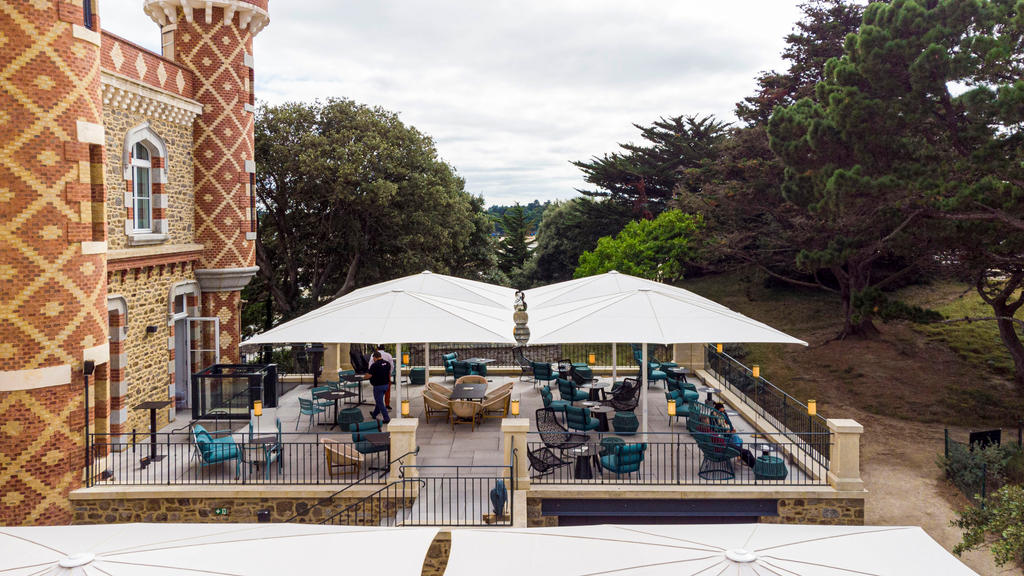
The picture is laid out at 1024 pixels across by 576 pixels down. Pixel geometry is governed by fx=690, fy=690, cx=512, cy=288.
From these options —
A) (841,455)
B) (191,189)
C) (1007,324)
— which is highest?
(191,189)

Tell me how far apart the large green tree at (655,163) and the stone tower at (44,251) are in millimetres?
35913

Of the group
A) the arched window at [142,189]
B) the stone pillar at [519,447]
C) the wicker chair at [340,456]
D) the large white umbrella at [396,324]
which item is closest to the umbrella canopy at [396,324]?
the large white umbrella at [396,324]

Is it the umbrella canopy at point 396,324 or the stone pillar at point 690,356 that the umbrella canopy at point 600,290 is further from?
the stone pillar at point 690,356

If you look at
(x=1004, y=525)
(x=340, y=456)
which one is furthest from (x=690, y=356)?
(x=340, y=456)

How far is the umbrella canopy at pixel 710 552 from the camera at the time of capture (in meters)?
5.96

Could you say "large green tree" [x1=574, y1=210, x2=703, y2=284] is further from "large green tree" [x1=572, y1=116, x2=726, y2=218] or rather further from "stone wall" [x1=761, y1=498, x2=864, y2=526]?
"stone wall" [x1=761, y1=498, x2=864, y2=526]

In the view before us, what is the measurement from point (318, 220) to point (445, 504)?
22.2 m

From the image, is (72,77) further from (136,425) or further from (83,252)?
(136,425)

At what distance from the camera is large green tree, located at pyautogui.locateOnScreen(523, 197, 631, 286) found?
153ft

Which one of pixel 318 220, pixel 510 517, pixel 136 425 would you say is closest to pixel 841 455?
pixel 510 517

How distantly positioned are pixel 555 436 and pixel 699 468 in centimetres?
278

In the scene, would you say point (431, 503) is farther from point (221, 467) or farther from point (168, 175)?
point (168, 175)

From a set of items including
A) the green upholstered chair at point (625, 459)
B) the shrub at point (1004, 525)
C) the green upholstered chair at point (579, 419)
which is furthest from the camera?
the green upholstered chair at point (579, 419)

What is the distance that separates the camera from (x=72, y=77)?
484 inches
